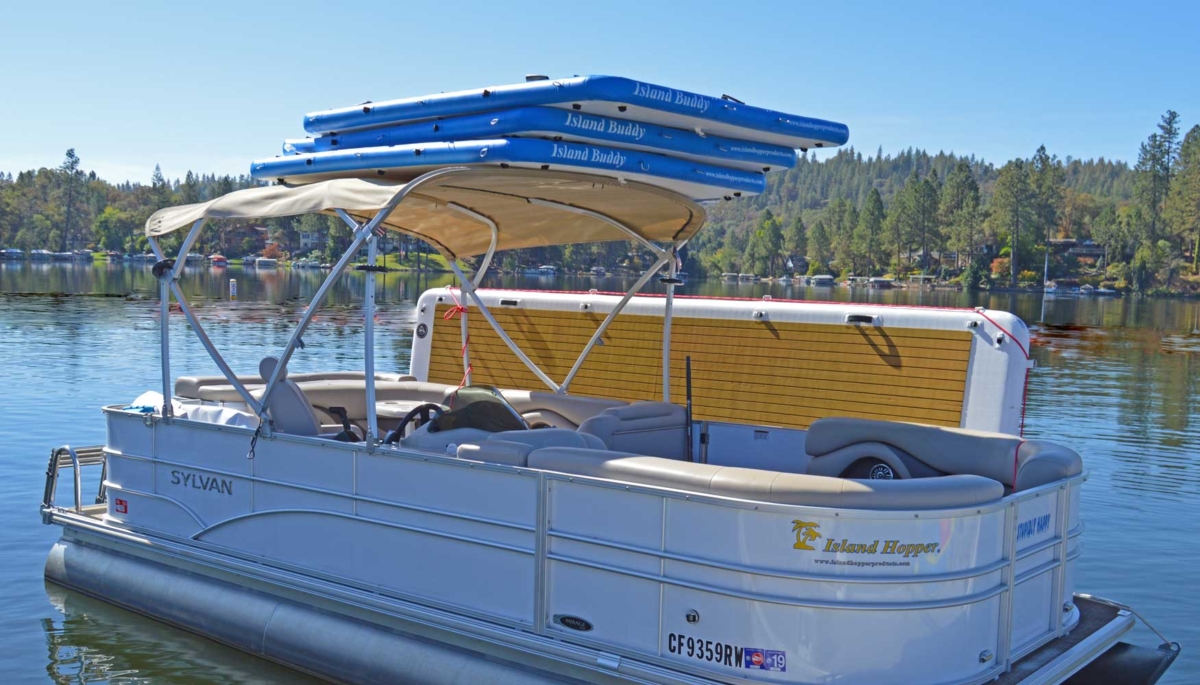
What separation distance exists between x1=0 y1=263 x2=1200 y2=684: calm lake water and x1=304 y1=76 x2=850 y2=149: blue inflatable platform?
3811 millimetres

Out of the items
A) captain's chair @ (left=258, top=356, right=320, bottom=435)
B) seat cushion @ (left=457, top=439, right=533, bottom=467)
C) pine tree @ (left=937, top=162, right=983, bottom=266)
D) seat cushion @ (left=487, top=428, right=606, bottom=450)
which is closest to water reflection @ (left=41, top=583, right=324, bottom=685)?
captain's chair @ (left=258, top=356, right=320, bottom=435)

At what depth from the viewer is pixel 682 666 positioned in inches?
214

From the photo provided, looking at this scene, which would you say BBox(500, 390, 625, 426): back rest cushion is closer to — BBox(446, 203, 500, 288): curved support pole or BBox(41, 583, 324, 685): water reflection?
BBox(446, 203, 500, 288): curved support pole

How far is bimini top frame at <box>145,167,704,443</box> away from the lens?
21.9 ft

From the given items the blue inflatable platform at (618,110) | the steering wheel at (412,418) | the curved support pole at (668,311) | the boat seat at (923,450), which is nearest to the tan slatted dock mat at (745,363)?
the curved support pole at (668,311)

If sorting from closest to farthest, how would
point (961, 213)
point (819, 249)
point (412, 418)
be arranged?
point (412, 418)
point (961, 213)
point (819, 249)

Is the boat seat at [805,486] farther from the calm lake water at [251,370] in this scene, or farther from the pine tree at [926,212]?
the pine tree at [926,212]

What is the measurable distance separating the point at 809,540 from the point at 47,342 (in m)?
29.3

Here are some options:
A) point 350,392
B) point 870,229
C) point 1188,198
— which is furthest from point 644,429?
point 870,229

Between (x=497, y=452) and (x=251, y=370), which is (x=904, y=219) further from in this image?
(x=497, y=452)

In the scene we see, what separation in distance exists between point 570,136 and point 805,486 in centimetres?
233

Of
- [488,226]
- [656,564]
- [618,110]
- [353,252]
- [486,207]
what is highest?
[618,110]

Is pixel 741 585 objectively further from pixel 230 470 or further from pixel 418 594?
pixel 230 470

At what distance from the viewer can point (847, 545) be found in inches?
200
